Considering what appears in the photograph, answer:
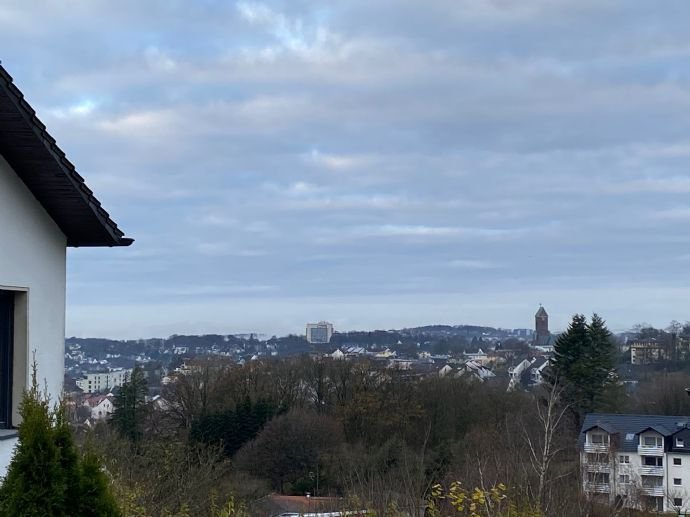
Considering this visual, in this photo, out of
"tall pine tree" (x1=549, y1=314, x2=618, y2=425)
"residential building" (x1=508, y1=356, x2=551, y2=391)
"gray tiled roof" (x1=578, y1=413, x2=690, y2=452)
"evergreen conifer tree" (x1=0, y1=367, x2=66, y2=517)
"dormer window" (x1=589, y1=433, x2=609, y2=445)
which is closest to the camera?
"evergreen conifer tree" (x1=0, y1=367, x2=66, y2=517)

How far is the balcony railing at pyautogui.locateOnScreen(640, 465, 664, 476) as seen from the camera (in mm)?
43719

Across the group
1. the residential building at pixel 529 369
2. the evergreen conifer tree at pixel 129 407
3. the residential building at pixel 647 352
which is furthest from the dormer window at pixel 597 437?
the residential building at pixel 529 369

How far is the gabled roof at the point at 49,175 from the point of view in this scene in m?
6.02

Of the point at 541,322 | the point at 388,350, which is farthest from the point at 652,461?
the point at 541,322

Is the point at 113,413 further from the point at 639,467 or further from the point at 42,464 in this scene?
the point at 42,464

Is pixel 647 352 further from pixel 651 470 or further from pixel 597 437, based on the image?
pixel 597 437

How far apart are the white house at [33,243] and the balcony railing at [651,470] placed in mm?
41583

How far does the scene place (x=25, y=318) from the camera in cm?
668

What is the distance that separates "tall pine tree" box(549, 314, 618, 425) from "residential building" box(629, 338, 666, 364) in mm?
36177

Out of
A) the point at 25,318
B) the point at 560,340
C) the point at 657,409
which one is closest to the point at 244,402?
the point at 560,340

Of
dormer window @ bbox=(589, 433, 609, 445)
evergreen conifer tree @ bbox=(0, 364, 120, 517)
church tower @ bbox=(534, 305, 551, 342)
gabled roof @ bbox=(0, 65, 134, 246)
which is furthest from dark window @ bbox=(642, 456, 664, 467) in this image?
church tower @ bbox=(534, 305, 551, 342)

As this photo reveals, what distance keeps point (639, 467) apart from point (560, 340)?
1080cm

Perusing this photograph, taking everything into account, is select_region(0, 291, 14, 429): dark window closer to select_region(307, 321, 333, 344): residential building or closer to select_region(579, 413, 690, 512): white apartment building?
select_region(579, 413, 690, 512): white apartment building

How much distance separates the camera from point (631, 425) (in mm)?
44062
